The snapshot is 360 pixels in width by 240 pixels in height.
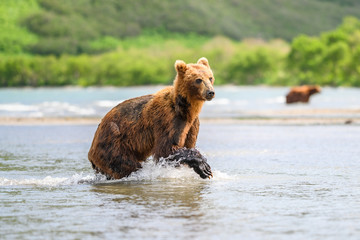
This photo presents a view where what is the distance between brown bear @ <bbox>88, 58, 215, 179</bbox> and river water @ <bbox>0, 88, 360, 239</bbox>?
25cm

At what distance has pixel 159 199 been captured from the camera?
9688 millimetres

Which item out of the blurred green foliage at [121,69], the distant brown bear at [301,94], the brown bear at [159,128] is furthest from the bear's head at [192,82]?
the blurred green foliage at [121,69]

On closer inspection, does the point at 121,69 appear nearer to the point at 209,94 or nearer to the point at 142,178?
the point at 142,178

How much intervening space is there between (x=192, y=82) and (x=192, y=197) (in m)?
1.68

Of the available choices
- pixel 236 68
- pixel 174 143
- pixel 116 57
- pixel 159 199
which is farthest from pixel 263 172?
pixel 116 57

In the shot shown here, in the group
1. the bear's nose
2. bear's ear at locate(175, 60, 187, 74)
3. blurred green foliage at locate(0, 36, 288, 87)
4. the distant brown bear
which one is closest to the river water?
the bear's nose

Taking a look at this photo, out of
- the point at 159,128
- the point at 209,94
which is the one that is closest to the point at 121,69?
the point at 159,128

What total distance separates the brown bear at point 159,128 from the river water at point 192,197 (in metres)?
0.25

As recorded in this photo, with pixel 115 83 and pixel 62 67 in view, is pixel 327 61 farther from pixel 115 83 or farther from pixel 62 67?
pixel 62 67

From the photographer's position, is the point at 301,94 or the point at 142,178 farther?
the point at 301,94

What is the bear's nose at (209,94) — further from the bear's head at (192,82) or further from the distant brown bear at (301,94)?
the distant brown bear at (301,94)

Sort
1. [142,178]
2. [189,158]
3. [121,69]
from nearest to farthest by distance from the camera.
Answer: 1. [189,158]
2. [142,178]
3. [121,69]

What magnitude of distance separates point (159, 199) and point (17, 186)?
2.63 m

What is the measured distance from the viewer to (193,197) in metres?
9.83
